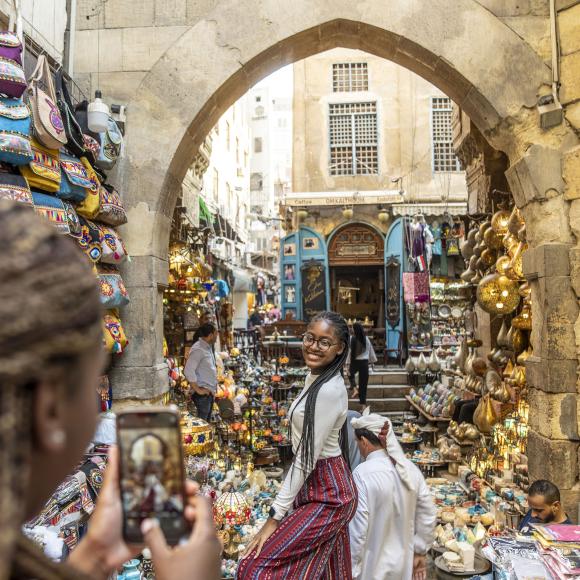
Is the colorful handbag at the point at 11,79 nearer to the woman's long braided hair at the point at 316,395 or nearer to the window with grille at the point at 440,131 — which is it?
the woman's long braided hair at the point at 316,395

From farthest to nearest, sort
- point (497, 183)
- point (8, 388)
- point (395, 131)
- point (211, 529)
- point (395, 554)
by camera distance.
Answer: point (395, 131) < point (497, 183) < point (395, 554) < point (211, 529) < point (8, 388)

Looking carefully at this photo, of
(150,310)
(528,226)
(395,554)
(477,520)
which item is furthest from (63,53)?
(477,520)

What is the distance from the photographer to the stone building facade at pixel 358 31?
4.30 meters

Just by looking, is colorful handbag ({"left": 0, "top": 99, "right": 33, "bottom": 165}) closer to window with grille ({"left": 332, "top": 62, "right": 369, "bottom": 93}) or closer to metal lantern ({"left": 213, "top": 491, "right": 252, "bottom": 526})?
metal lantern ({"left": 213, "top": 491, "right": 252, "bottom": 526})

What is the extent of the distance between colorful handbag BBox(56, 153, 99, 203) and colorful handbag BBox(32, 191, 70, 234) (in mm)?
167

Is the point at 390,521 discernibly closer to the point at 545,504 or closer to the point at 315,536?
the point at 315,536

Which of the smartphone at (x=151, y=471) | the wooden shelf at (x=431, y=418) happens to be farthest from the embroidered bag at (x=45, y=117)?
the wooden shelf at (x=431, y=418)

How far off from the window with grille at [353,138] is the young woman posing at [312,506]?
15.4 metres

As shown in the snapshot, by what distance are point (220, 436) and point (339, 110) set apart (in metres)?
13.4

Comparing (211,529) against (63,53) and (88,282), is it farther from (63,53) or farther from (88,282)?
(63,53)

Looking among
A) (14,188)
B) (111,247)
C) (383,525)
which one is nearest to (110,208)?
(111,247)

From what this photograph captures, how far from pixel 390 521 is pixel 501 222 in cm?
418

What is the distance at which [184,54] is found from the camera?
4.55 meters

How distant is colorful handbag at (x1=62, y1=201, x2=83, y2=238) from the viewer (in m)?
3.26
